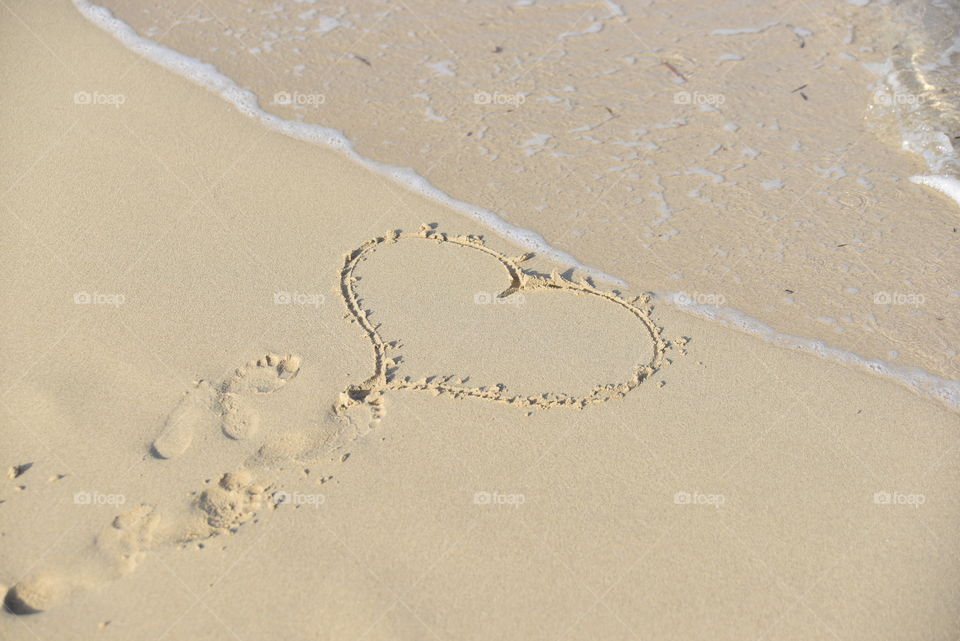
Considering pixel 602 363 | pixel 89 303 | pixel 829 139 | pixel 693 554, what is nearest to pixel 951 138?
pixel 829 139

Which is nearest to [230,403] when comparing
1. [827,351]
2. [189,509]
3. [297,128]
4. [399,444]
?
[189,509]

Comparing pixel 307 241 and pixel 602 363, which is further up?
pixel 307 241

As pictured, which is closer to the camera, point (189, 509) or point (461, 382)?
point (189, 509)

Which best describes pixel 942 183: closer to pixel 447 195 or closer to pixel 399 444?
pixel 447 195

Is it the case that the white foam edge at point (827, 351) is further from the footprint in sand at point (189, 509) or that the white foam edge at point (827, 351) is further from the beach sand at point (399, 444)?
the footprint in sand at point (189, 509)

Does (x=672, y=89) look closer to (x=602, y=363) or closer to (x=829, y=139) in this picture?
(x=829, y=139)

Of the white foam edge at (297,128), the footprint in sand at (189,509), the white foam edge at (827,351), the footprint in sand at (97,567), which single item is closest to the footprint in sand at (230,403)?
the footprint in sand at (189,509)
